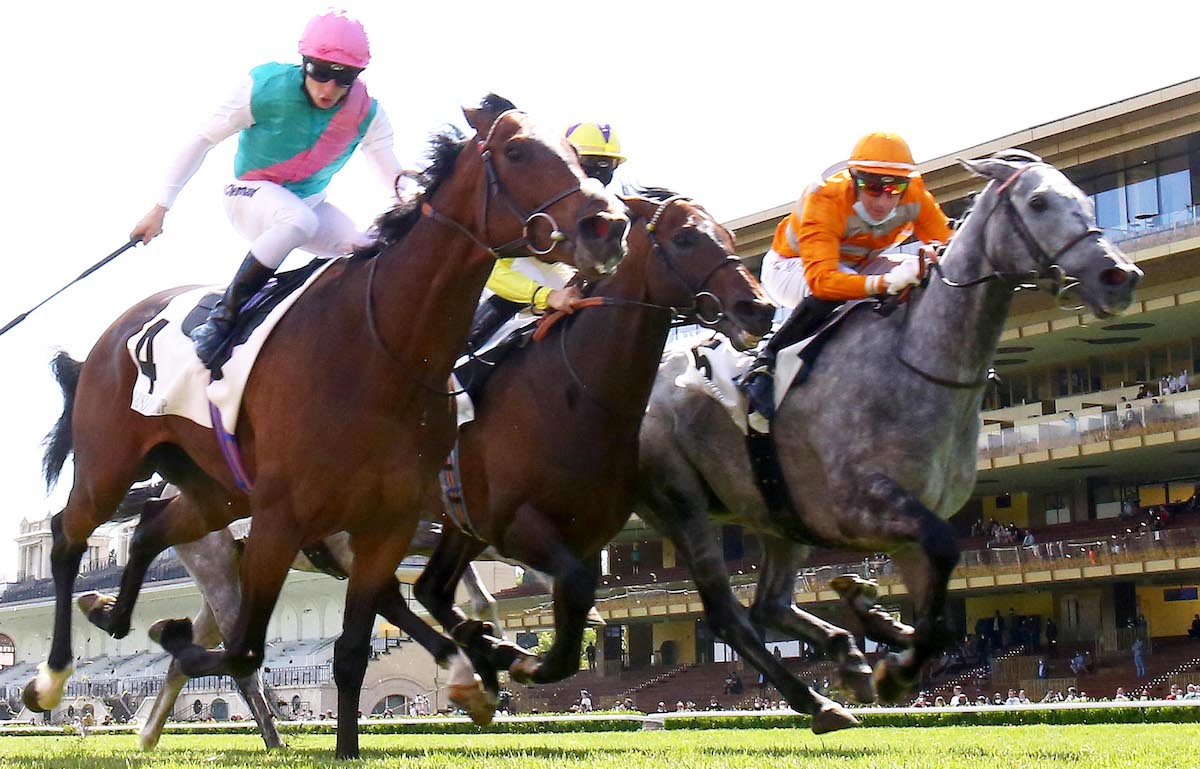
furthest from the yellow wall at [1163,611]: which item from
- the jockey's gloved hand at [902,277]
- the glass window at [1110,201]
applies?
the jockey's gloved hand at [902,277]

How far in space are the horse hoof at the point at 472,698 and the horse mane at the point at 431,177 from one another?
2.19 meters

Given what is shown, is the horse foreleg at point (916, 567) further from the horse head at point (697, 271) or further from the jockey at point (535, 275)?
the jockey at point (535, 275)

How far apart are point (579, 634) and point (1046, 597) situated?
3477cm

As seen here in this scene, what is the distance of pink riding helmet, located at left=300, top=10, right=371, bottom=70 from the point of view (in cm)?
739

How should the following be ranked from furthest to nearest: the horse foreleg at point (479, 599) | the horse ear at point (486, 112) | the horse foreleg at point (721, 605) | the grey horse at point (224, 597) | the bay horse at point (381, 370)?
1. the horse foreleg at point (479, 599)
2. the grey horse at point (224, 597)
3. the horse foreleg at point (721, 605)
4. the horse ear at point (486, 112)
5. the bay horse at point (381, 370)

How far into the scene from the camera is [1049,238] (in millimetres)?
7801

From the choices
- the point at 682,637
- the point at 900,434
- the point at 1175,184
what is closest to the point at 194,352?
the point at 900,434

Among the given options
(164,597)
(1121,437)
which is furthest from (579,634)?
(164,597)

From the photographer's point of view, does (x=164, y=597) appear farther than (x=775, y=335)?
Yes

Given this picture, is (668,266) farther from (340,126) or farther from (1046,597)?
(1046,597)

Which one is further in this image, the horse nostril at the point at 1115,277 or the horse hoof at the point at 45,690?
the horse hoof at the point at 45,690

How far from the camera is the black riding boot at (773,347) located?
29.0 feet

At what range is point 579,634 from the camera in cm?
774

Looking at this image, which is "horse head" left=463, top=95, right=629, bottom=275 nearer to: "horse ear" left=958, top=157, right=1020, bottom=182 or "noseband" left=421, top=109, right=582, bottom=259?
"noseband" left=421, top=109, right=582, bottom=259
